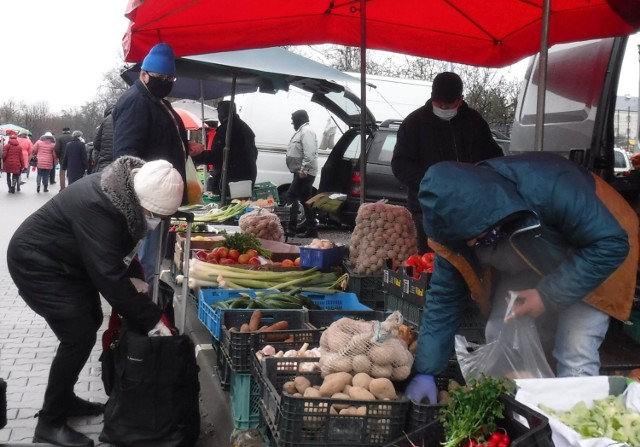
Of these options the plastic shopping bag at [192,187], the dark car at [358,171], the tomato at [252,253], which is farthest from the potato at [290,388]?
the dark car at [358,171]

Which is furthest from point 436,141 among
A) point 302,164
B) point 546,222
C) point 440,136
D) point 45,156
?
point 45,156

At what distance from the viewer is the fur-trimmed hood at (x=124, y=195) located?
4.18 m

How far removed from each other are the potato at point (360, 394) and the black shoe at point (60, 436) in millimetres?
1977

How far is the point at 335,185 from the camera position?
12.2m

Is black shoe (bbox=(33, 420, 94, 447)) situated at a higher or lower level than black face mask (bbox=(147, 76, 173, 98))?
lower

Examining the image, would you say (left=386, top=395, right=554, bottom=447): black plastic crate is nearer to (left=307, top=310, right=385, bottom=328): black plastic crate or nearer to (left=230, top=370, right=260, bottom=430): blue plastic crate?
(left=230, top=370, right=260, bottom=430): blue plastic crate

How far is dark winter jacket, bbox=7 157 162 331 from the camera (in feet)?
13.7

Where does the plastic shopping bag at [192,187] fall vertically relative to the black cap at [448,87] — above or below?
below

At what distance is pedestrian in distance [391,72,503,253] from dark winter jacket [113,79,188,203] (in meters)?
1.86

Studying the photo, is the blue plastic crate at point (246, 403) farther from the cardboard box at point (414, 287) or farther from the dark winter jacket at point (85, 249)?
the cardboard box at point (414, 287)

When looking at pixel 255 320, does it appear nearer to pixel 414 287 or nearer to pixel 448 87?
pixel 414 287

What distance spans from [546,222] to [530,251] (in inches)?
6.5

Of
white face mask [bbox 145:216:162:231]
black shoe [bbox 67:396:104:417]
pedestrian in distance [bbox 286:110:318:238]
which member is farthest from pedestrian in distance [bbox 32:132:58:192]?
white face mask [bbox 145:216:162:231]

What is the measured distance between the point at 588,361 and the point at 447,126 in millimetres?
2913
